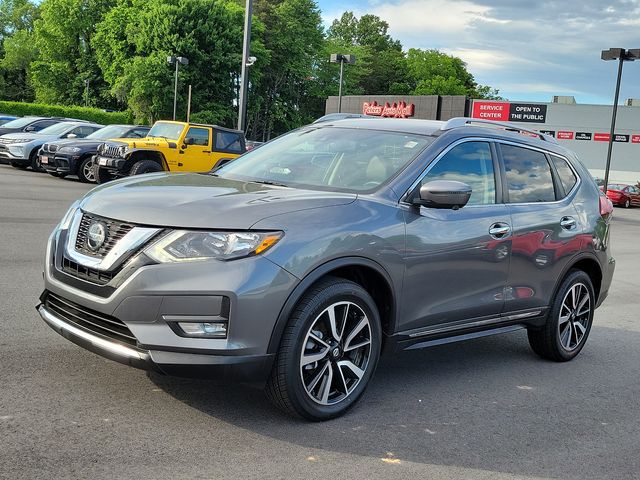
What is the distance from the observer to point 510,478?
3674 millimetres

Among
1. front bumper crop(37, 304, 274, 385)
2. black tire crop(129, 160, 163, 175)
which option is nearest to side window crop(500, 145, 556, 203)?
front bumper crop(37, 304, 274, 385)

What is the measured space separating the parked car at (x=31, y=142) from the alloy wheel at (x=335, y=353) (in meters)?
19.1

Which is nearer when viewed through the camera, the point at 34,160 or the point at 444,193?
the point at 444,193

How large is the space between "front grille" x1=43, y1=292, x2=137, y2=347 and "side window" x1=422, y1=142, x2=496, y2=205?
2.23 metres

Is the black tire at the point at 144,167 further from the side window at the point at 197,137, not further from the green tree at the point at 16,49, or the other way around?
the green tree at the point at 16,49

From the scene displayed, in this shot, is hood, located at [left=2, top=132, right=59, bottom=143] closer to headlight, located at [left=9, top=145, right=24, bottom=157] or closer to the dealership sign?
headlight, located at [left=9, top=145, right=24, bottom=157]

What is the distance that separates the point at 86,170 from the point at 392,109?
4125 centimetres

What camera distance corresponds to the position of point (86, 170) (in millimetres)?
19531

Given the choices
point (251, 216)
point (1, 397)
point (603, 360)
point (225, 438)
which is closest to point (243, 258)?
point (251, 216)

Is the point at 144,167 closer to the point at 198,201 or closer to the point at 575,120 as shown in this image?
the point at 198,201

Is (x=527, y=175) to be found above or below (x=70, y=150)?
above

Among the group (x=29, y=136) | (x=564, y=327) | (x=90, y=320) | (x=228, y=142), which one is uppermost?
(x=228, y=142)

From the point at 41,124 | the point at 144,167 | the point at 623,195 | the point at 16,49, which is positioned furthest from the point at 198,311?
the point at 16,49

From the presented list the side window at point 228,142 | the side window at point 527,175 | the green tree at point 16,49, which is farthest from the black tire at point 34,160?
the green tree at point 16,49
